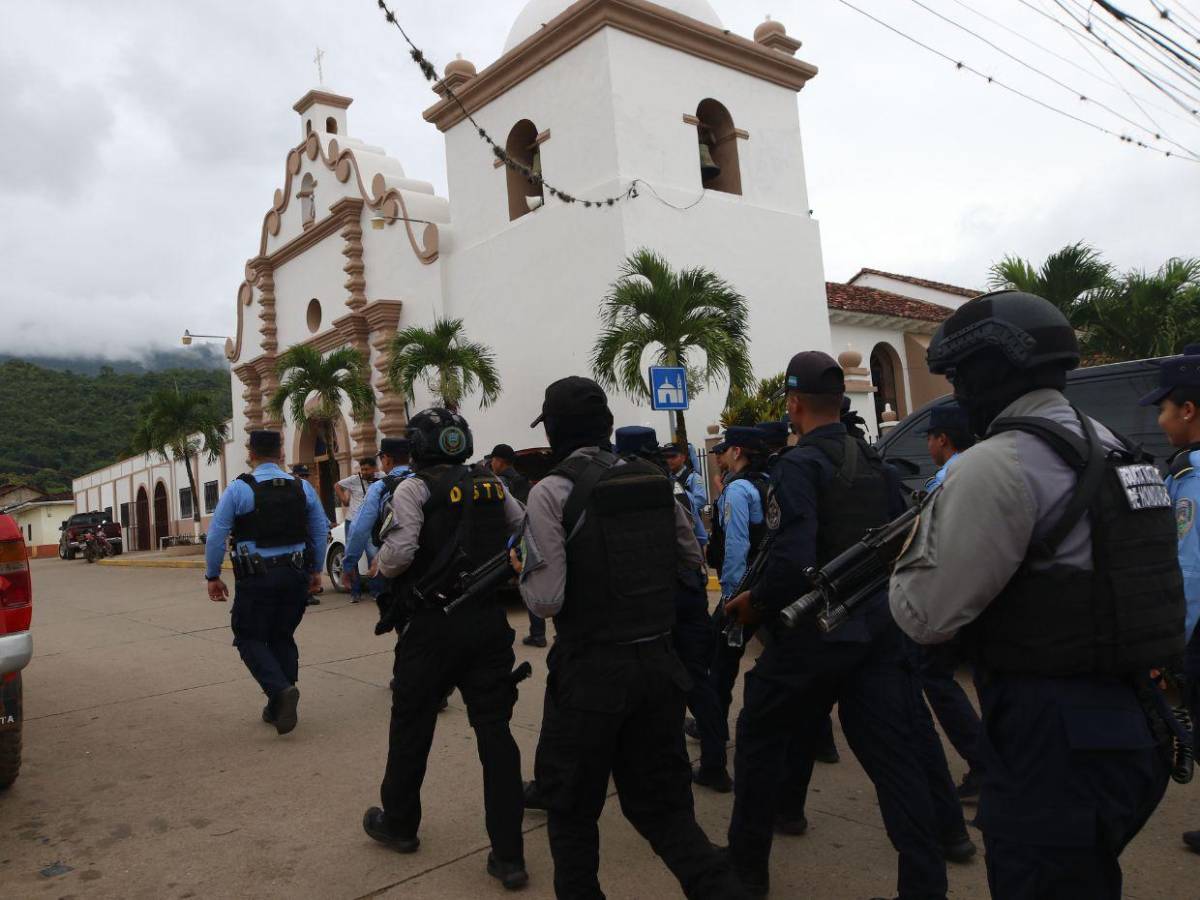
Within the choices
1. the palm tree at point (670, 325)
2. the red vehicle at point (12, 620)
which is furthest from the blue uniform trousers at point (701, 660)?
the palm tree at point (670, 325)

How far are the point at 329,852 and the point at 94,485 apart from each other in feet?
157

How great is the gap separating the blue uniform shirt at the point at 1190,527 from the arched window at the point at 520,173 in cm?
1485

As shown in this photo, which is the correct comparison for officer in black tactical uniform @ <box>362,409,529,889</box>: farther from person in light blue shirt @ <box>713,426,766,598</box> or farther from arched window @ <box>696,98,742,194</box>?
arched window @ <box>696,98,742,194</box>

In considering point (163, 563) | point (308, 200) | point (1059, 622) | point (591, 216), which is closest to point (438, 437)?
point (1059, 622)

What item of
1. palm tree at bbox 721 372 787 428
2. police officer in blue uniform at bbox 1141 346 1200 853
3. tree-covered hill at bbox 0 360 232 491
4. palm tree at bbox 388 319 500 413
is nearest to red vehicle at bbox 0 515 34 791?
police officer in blue uniform at bbox 1141 346 1200 853

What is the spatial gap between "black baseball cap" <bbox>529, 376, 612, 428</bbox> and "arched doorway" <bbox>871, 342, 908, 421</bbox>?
18359 mm

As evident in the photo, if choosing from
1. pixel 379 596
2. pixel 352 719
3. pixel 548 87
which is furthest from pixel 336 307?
pixel 379 596

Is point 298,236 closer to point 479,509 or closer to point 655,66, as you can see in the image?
point 655,66

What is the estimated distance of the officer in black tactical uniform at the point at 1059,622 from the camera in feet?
5.94

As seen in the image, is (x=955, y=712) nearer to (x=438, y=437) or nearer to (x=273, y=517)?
(x=438, y=437)

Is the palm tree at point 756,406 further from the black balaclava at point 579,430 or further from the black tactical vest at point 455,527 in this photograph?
the black balaclava at point 579,430

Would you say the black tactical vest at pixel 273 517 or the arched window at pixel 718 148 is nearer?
the black tactical vest at pixel 273 517

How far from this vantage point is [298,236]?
2366cm

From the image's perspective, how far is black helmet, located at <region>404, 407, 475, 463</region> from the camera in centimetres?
400
